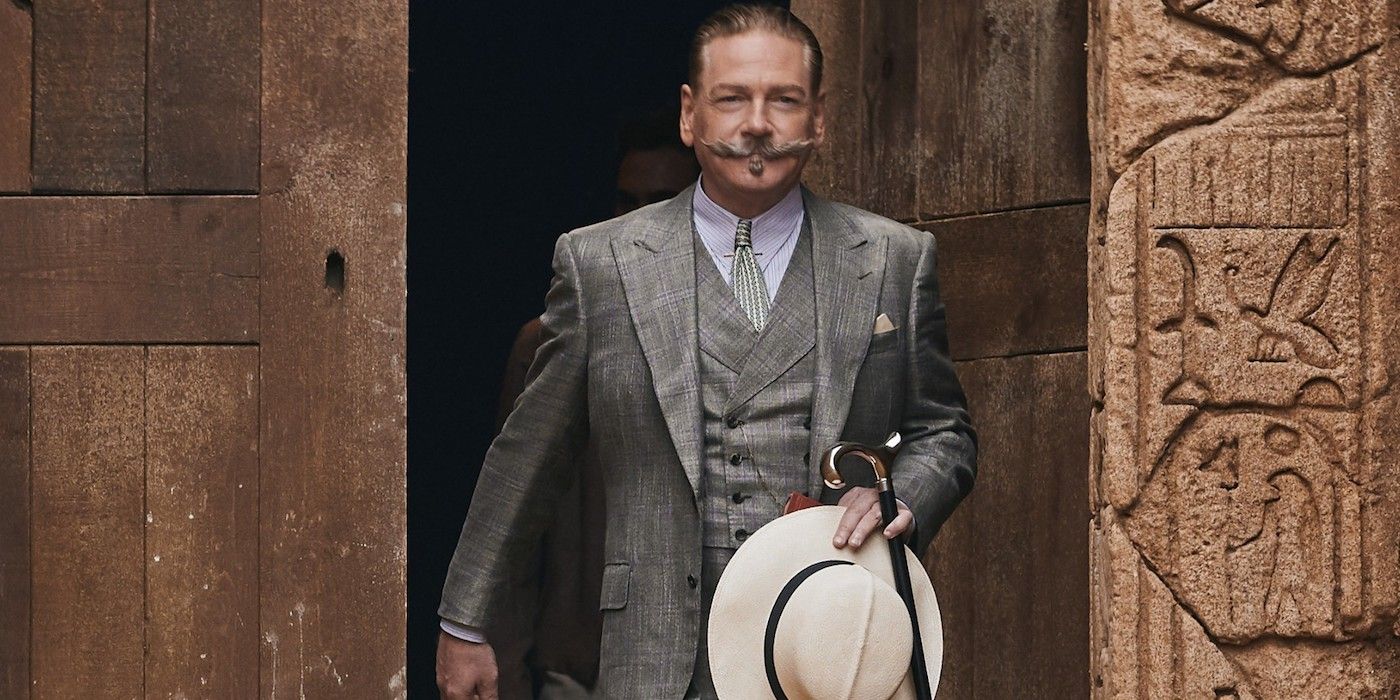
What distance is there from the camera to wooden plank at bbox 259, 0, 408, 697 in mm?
4902

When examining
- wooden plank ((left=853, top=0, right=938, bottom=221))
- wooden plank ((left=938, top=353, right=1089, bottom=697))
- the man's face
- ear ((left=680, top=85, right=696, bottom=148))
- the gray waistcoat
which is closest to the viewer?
the gray waistcoat

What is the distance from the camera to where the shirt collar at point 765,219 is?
14.3 feet

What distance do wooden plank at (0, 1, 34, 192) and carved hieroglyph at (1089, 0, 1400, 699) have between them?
7.04 feet

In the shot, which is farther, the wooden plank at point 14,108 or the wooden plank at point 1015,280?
the wooden plank at point 1015,280

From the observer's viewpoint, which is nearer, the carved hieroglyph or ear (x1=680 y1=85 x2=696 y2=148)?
the carved hieroglyph

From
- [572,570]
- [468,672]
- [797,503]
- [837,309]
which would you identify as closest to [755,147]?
[837,309]

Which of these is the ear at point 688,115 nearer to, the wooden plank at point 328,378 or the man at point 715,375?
the man at point 715,375

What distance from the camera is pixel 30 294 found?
487cm

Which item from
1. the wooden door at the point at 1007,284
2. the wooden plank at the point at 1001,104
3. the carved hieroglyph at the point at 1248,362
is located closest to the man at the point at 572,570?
the wooden door at the point at 1007,284

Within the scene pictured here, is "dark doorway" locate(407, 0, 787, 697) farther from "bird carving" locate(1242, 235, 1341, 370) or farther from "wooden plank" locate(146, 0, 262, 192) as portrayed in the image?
"bird carving" locate(1242, 235, 1341, 370)

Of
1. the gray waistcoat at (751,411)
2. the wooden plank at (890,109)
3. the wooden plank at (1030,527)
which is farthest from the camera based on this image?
the wooden plank at (890,109)

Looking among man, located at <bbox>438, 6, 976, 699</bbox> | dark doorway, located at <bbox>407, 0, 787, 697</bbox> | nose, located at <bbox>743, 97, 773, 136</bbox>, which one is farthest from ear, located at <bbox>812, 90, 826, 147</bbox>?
dark doorway, located at <bbox>407, 0, 787, 697</bbox>

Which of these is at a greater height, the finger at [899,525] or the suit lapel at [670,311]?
the suit lapel at [670,311]

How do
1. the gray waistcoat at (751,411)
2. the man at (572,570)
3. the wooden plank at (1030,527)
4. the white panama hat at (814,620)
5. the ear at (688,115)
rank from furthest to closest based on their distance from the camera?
the man at (572,570), the wooden plank at (1030,527), the ear at (688,115), the gray waistcoat at (751,411), the white panama hat at (814,620)
